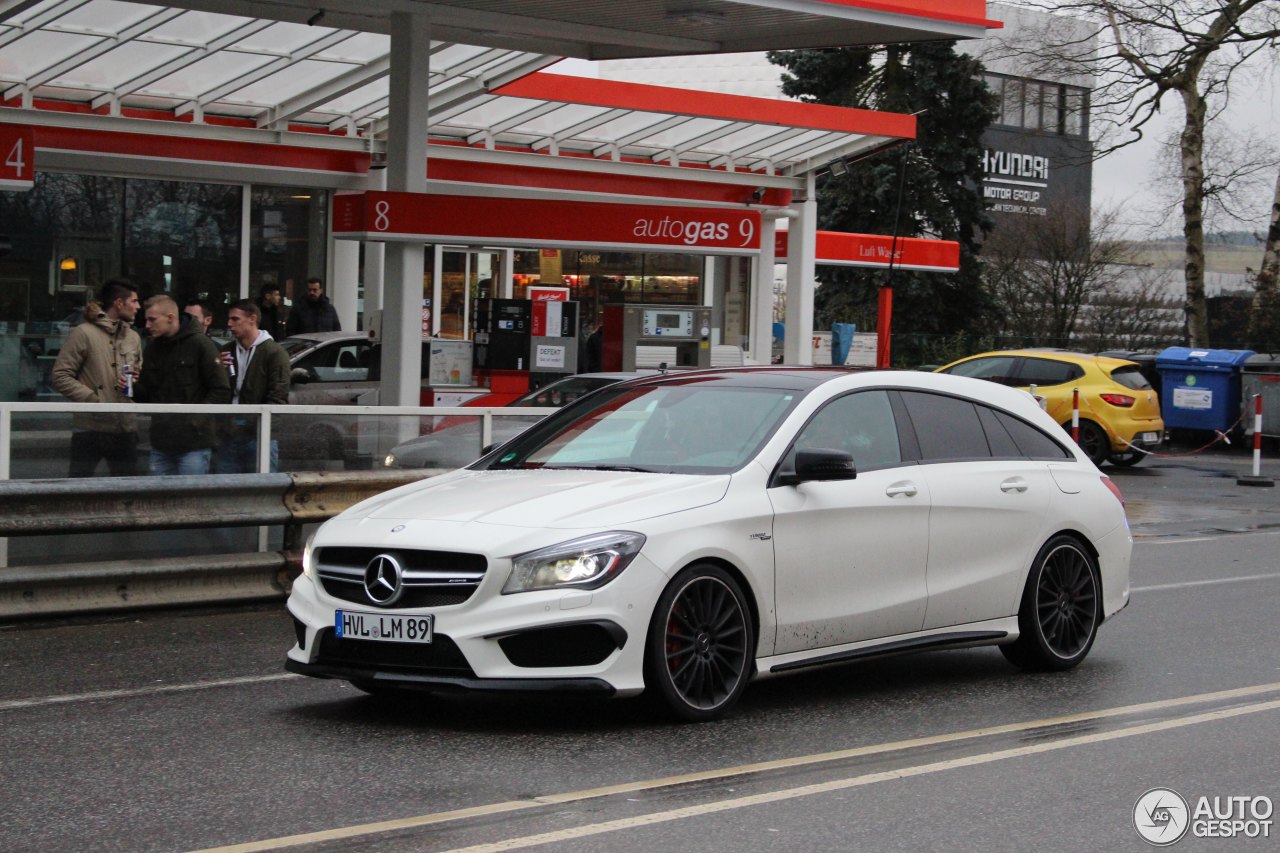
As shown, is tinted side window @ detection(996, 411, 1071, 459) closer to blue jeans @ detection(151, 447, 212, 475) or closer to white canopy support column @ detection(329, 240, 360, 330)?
blue jeans @ detection(151, 447, 212, 475)

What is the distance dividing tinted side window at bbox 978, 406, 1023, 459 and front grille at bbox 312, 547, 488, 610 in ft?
10.4

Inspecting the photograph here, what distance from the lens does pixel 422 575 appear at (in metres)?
6.55

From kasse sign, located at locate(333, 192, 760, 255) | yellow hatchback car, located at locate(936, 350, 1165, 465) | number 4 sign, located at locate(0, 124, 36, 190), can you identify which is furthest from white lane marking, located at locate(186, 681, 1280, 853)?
yellow hatchback car, located at locate(936, 350, 1165, 465)

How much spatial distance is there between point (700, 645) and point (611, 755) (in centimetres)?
69

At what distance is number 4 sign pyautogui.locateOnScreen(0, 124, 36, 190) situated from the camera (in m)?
13.4

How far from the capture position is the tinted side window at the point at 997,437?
851cm

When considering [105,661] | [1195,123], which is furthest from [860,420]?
[1195,123]

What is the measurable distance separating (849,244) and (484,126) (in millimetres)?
8153

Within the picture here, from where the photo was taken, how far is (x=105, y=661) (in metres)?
8.48

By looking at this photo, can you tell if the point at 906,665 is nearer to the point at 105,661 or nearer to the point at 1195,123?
the point at 105,661

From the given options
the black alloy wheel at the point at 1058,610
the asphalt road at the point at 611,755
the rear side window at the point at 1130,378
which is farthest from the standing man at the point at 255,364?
the rear side window at the point at 1130,378

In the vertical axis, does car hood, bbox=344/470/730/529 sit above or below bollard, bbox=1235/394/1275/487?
above

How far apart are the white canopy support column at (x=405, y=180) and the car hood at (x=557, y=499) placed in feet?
30.4

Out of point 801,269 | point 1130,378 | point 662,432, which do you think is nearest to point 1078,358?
point 1130,378
